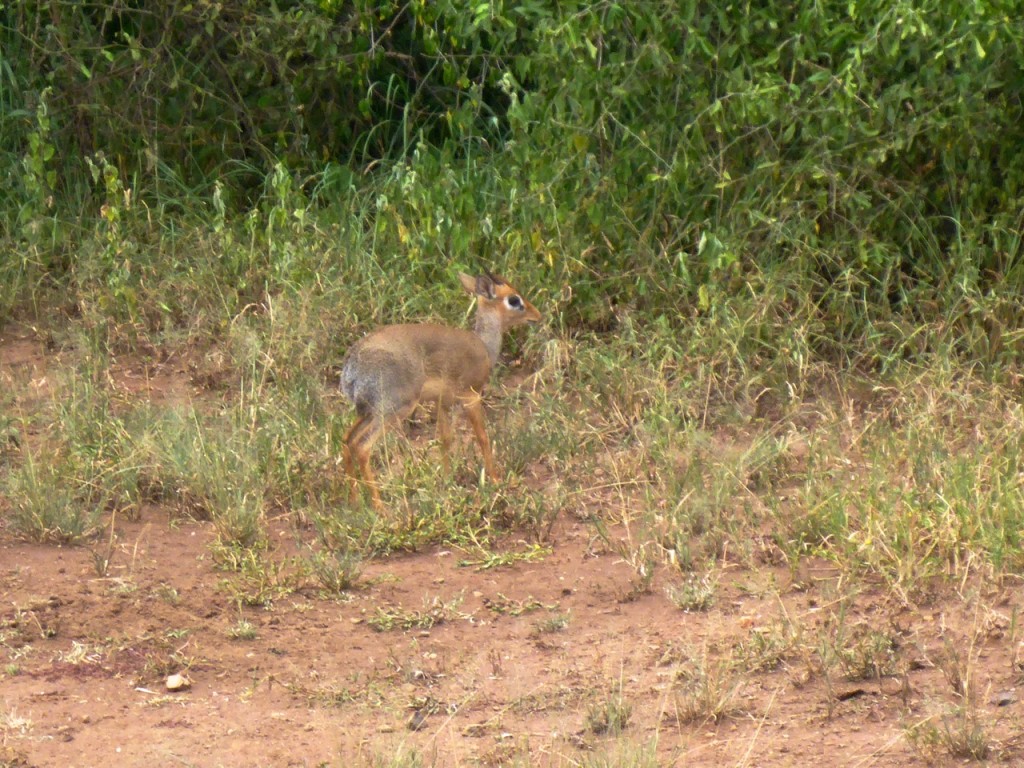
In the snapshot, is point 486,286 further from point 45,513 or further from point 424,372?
point 45,513

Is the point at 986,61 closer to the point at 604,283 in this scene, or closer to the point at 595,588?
the point at 604,283

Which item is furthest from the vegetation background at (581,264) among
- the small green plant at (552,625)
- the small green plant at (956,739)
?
the small green plant at (956,739)

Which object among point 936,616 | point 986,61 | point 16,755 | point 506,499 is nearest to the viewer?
point 16,755

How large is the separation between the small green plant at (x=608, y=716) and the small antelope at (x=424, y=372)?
176 centimetres

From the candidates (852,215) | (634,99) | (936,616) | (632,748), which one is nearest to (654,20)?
(634,99)

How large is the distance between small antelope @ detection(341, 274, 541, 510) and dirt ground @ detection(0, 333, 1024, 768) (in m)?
0.59

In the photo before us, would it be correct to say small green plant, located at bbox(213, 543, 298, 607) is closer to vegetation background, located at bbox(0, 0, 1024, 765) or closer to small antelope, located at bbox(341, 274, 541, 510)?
vegetation background, located at bbox(0, 0, 1024, 765)

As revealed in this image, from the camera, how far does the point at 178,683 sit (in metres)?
4.71

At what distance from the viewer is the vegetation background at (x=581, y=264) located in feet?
19.0

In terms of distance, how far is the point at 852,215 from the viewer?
689 centimetres

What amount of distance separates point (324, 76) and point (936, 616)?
4.59 m

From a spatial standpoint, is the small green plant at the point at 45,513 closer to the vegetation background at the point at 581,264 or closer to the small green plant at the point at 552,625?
the vegetation background at the point at 581,264

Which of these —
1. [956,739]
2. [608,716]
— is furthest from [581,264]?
[956,739]

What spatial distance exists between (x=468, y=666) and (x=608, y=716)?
0.63 meters
